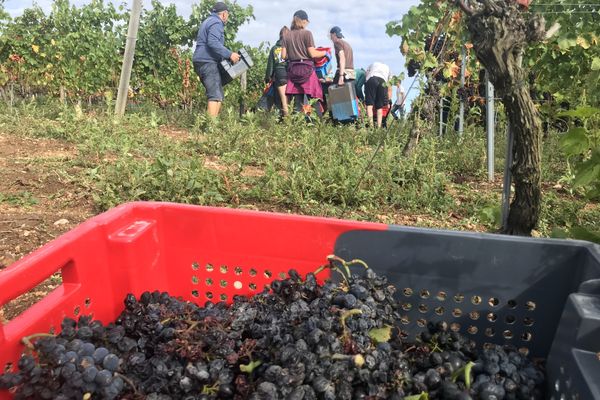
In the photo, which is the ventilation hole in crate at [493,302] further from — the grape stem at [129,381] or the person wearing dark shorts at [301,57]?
the person wearing dark shorts at [301,57]

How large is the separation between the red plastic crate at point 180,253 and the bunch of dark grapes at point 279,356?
0.30 ft

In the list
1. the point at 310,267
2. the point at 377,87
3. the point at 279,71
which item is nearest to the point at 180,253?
the point at 310,267

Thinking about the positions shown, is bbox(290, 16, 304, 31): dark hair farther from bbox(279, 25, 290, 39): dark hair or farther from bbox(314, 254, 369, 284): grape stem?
bbox(314, 254, 369, 284): grape stem

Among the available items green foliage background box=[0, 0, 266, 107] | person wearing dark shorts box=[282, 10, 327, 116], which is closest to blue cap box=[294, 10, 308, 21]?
person wearing dark shorts box=[282, 10, 327, 116]

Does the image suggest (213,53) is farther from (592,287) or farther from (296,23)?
(592,287)

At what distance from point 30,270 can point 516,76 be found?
136 cm

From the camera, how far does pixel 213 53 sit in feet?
22.3

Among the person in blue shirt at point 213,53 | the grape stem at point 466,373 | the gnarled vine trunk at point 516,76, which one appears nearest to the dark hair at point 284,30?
the person in blue shirt at point 213,53

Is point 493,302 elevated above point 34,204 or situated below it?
above

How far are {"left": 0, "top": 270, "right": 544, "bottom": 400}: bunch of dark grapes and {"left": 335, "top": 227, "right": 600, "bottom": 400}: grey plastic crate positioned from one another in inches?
2.1

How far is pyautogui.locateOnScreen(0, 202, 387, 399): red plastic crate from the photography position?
1.26 m

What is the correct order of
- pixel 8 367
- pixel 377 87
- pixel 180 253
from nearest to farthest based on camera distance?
pixel 8 367, pixel 180 253, pixel 377 87

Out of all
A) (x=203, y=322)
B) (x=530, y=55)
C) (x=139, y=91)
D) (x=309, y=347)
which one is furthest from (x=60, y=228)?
(x=139, y=91)

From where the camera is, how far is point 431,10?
3121 millimetres
